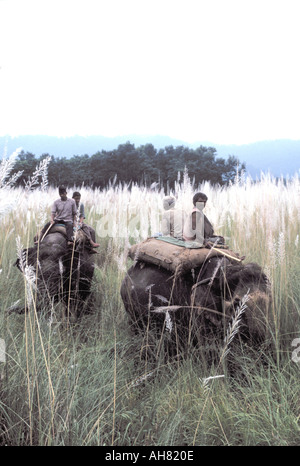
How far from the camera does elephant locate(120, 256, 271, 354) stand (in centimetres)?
289

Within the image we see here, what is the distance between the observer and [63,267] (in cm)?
444

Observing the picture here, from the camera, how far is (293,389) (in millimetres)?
2459

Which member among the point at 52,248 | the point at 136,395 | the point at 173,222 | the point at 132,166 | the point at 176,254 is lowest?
the point at 136,395

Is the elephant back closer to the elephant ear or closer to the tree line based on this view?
the elephant ear

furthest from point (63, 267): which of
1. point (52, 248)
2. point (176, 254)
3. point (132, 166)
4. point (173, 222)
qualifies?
point (132, 166)

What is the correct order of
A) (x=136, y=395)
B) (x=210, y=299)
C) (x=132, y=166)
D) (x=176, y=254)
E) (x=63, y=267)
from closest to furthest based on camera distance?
(x=136, y=395), (x=210, y=299), (x=176, y=254), (x=63, y=267), (x=132, y=166)

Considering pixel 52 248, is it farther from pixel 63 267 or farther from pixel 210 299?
pixel 210 299

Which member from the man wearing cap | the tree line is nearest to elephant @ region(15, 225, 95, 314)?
the man wearing cap

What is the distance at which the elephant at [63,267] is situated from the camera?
4320mm

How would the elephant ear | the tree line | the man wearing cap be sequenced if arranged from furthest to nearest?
1. the tree line
2. the elephant ear
3. the man wearing cap

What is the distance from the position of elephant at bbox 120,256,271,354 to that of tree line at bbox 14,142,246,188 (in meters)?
16.3

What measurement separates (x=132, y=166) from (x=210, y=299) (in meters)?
17.8

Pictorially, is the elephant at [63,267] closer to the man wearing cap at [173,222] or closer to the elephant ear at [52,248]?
the elephant ear at [52,248]
